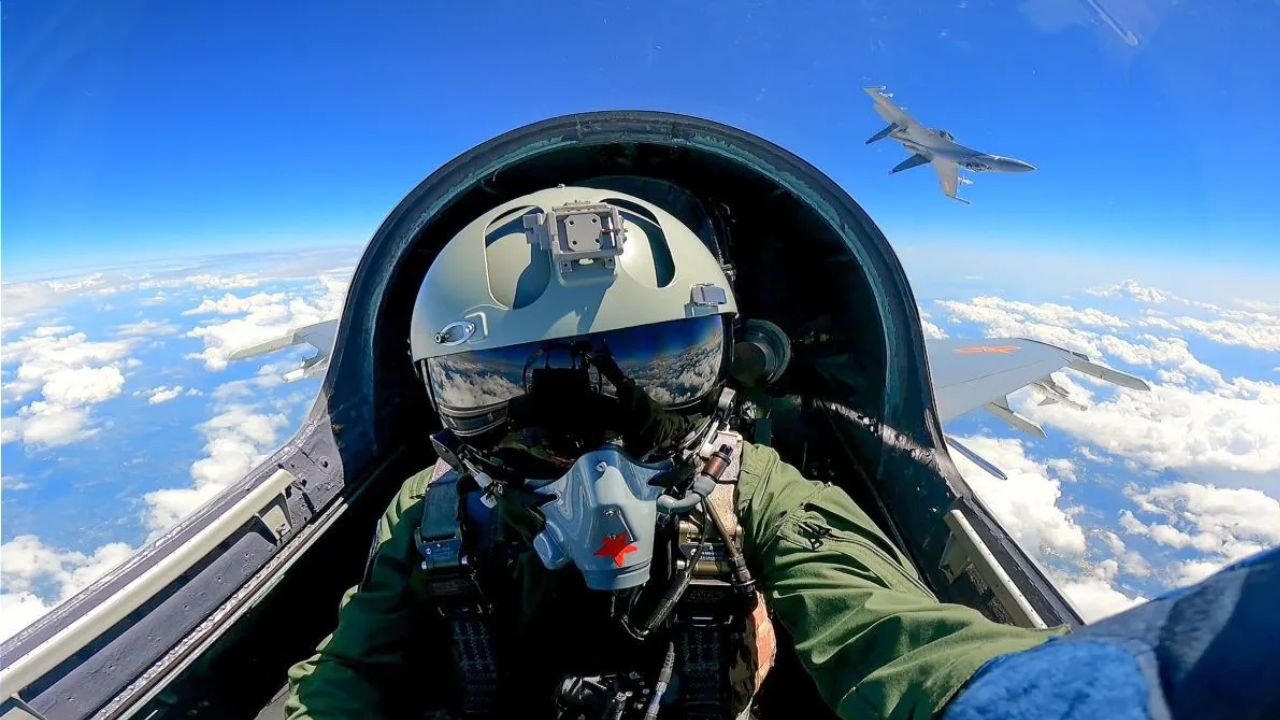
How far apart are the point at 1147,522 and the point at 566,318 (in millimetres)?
91261

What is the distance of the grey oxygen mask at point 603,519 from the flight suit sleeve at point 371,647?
527mm

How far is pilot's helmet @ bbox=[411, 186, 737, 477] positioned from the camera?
138cm

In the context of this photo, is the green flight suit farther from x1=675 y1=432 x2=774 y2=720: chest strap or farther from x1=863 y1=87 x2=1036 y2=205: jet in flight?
x1=863 y1=87 x2=1036 y2=205: jet in flight

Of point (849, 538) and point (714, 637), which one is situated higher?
point (849, 538)

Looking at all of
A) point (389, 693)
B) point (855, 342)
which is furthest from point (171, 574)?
point (855, 342)

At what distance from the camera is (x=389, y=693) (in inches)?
58.8

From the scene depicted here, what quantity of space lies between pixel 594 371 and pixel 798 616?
77 centimetres

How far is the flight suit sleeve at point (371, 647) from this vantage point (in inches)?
53.2

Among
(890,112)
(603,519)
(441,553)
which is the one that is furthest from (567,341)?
(890,112)

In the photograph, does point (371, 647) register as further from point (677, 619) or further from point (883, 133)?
point (883, 133)

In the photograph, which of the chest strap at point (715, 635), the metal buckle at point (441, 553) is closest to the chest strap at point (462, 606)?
the metal buckle at point (441, 553)

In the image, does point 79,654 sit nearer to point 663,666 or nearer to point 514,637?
point 514,637

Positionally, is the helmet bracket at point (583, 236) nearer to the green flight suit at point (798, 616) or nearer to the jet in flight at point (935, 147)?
the green flight suit at point (798, 616)

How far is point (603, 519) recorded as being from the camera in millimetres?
1286
